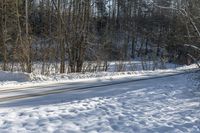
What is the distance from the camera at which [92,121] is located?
914cm

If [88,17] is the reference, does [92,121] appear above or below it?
below

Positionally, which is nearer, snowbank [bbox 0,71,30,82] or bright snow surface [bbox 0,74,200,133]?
bright snow surface [bbox 0,74,200,133]

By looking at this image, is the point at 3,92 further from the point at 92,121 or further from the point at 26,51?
the point at 26,51

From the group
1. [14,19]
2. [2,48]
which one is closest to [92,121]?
[2,48]

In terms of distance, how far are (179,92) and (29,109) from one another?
7.29m

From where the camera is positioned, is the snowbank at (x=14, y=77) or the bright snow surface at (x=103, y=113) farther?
the snowbank at (x=14, y=77)

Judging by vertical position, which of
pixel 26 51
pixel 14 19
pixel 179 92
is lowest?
pixel 179 92

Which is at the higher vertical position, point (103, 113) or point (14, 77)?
point (14, 77)

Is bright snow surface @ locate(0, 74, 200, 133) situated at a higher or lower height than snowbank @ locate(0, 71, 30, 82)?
lower

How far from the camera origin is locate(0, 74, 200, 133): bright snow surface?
850cm

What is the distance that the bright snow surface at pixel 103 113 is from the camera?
8500mm

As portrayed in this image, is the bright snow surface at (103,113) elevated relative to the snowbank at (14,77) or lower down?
lower down

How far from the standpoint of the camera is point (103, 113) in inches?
401

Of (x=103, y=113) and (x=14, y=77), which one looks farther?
(x=14, y=77)
